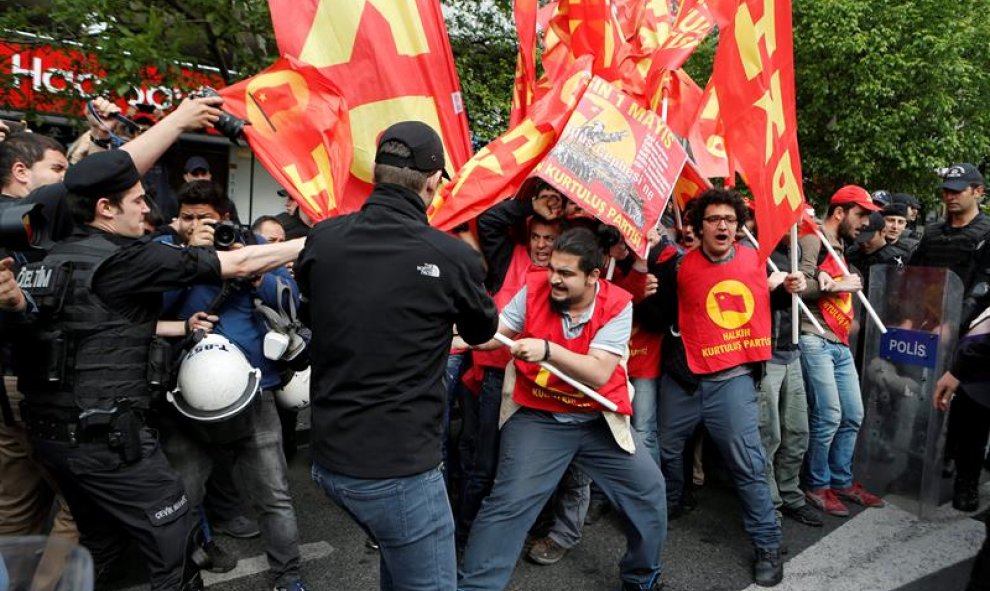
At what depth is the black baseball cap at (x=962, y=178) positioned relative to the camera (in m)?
5.27

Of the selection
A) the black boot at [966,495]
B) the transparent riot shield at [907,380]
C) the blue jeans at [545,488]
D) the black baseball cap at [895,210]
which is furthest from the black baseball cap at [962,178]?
the blue jeans at [545,488]

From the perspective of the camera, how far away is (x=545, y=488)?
10.3 feet

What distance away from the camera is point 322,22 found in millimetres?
3570

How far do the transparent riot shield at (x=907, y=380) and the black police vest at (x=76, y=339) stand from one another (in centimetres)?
425

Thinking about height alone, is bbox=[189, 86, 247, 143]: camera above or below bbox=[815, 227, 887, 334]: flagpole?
above

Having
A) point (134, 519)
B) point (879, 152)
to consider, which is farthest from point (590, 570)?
point (879, 152)

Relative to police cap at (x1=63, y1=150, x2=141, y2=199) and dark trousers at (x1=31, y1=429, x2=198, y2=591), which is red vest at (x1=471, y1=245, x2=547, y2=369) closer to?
dark trousers at (x1=31, y1=429, x2=198, y2=591)

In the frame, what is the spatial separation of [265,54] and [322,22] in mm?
3358

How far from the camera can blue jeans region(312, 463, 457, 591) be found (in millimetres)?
2287

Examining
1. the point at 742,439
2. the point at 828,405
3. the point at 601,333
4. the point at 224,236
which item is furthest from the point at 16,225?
the point at 828,405

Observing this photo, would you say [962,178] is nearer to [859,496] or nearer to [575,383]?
[859,496]

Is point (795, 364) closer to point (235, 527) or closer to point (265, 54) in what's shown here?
point (235, 527)

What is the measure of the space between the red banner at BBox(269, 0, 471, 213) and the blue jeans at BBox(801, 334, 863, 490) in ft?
8.61

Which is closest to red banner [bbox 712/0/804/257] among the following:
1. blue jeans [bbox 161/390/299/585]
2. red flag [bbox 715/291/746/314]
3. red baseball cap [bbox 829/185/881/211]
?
red flag [bbox 715/291/746/314]
